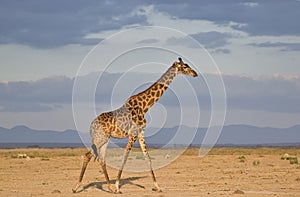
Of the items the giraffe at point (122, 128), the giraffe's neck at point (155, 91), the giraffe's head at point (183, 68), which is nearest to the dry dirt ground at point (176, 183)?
the giraffe at point (122, 128)

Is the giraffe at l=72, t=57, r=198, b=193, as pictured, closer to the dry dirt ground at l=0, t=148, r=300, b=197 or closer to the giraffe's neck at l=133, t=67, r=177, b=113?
the giraffe's neck at l=133, t=67, r=177, b=113

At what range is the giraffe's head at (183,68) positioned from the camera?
22.7m

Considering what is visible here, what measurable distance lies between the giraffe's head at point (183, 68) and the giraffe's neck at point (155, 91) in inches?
6.6

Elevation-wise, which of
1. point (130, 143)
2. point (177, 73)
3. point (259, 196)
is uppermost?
point (177, 73)

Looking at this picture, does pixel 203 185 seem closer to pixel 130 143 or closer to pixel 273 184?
pixel 273 184

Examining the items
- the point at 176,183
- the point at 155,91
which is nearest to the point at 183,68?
the point at 155,91

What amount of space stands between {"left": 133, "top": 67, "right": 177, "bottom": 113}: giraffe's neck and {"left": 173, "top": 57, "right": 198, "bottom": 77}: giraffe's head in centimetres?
17

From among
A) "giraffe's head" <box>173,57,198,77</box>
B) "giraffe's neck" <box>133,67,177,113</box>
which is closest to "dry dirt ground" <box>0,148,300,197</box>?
"giraffe's neck" <box>133,67,177,113</box>

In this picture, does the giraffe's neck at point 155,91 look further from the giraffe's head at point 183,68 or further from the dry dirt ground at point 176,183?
the dry dirt ground at point 176,183

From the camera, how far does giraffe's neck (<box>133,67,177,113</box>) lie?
22859mm

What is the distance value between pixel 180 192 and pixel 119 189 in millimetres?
2106

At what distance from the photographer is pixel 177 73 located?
76.0 feet

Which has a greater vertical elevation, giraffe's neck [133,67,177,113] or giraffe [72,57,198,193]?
giraffe's neck [133,67,177,113]

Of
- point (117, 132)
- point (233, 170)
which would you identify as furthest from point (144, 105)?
point (233, 170)
